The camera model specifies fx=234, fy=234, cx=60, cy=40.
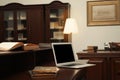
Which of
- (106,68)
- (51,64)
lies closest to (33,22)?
(106,68)

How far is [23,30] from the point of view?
5.01 metres

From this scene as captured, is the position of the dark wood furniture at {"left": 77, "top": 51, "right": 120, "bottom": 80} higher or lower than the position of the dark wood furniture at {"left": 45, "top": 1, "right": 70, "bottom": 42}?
lower

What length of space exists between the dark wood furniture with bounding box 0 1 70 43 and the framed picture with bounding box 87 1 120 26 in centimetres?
53

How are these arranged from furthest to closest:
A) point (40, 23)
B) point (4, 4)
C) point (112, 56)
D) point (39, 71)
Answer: point (4, 4) → point (40, 23) → point (112, 56) → point (39, 71)

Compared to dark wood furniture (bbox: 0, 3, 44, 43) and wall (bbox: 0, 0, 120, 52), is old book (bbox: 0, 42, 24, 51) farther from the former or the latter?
wall (bbox: 0, 0, 120, 52)

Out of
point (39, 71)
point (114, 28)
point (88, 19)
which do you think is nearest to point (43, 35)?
point (88, 19)

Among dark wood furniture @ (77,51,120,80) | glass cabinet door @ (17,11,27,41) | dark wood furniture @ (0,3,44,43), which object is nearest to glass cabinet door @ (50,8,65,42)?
dark wood furniture @ (0,3,44,43)

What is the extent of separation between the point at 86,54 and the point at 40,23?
1.62 meters

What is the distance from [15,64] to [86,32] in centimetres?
349

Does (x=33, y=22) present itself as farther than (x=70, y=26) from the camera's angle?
Yes

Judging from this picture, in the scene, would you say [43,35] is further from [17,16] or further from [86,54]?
[86,54]

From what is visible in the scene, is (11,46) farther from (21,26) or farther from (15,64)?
(21,26)

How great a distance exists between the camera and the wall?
16.0 feet

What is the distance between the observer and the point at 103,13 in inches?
193
